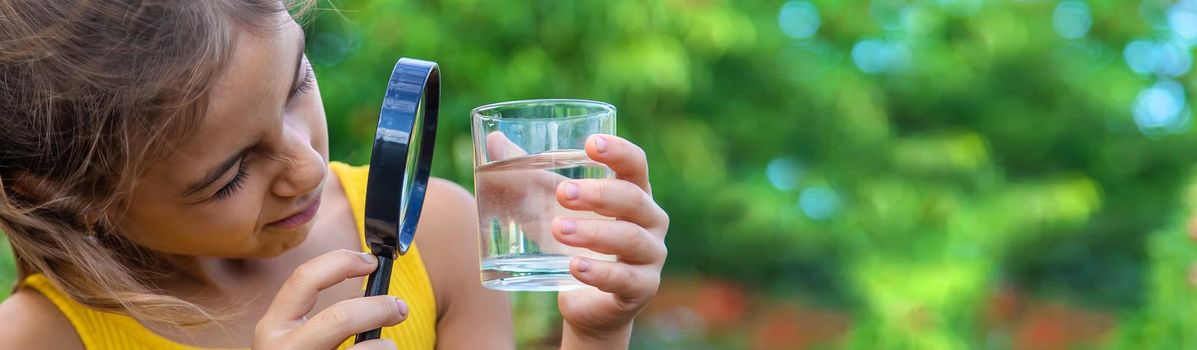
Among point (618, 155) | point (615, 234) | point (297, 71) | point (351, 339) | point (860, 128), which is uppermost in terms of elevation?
point (860, 128)

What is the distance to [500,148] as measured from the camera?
1.55m

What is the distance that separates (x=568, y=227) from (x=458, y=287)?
621mm

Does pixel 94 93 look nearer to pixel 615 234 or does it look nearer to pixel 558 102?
pixel 558 102

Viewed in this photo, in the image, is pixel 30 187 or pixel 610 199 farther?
pixel 30 187

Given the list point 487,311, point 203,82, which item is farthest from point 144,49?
point 487,311

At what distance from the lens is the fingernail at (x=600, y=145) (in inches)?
59.0

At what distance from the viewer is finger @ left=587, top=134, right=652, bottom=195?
4.92ft

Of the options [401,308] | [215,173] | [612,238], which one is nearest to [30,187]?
[215,173]

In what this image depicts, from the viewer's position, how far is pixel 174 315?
5.88 ft

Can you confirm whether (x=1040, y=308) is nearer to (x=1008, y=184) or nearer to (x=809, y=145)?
(x=1008, y=184)

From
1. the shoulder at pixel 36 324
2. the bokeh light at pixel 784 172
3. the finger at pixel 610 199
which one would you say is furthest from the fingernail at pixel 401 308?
the bokeh light at pixel 784 172

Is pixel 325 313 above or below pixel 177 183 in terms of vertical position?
below

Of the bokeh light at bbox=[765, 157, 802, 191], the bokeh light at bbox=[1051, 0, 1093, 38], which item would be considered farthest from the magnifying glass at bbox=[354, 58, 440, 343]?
the bokeh light at bbox=[1051, 0, 1093, 38]

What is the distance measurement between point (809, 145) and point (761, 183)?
421 mm
